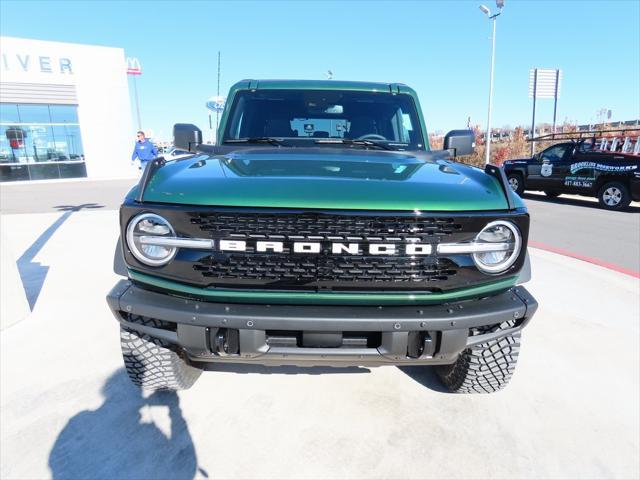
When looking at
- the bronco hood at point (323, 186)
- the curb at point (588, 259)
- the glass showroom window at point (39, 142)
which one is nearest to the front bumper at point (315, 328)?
the bronco hood at point (323, 186)

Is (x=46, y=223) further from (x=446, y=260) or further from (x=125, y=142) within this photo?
(x=125, y=142)

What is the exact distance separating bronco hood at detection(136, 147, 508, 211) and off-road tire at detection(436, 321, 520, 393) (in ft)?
2.65

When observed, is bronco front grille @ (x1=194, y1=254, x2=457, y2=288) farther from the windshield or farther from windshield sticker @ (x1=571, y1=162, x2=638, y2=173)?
windshield sticker @ (x1=571, y1=162, x2=638, y2=173)

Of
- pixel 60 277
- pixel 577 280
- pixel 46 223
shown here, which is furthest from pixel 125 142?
pixel 577 280

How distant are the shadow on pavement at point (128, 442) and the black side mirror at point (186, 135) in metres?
1.94

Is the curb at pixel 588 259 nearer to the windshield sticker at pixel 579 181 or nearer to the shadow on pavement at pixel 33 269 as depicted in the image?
the windshield sticker at pixel 579 181

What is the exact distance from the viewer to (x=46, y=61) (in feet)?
61.9

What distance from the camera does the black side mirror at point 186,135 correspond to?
3352 millimetres

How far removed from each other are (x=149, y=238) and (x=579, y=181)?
487 inches

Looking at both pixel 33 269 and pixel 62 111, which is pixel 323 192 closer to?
pixel 33 269

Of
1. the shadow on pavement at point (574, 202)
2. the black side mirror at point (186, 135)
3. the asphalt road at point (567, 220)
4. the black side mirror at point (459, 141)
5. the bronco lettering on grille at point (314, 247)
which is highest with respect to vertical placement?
the black side mirror at point (186, 135)

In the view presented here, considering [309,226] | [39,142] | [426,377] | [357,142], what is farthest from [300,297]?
[39,142]

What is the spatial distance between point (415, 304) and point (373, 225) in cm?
44

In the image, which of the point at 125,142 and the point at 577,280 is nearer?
the point at 577,280
